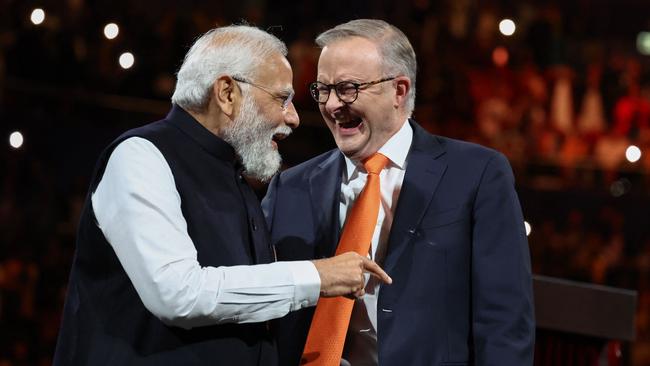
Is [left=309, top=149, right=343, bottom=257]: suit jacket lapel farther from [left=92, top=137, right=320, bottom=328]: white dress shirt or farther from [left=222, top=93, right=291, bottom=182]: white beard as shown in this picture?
[left=92, top=137, right=320, bottom=328]: white dress shirt

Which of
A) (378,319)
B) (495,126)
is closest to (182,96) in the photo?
(378,319)

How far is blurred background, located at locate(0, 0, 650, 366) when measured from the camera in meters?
6.48

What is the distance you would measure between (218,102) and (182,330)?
0.56 meters

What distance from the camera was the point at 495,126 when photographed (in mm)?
8102

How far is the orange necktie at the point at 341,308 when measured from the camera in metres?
2.62

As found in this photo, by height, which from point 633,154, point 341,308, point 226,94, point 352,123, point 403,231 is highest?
point 226,94

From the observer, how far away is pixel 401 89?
9.22ft

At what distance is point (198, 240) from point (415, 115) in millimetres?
5654

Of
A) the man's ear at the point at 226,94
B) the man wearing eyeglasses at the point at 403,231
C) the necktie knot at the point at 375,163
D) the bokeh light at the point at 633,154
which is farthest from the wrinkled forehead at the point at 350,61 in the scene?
the bokeh light at the point at 633,154

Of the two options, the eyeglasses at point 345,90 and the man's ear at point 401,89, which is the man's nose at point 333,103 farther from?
the man's ear at point 401,89

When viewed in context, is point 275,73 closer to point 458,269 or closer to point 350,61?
point 350,61

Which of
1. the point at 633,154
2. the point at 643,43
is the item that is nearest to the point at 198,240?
the point at 633,154

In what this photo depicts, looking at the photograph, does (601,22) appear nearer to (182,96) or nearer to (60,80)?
(60,80)

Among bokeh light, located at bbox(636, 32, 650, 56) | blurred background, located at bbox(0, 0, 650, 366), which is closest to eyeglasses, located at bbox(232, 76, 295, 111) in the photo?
blurred background, located at bbox(0, 0, 650, 366)
